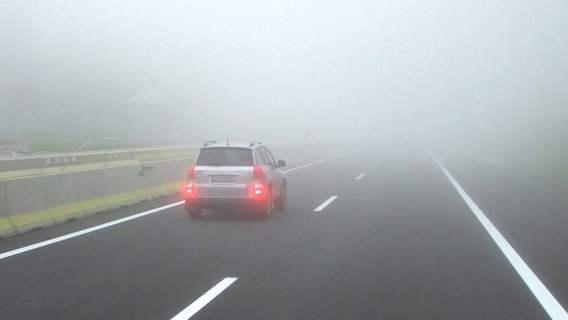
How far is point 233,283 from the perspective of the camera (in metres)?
7.62

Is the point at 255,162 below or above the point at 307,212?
above

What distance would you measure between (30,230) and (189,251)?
332 centimetres

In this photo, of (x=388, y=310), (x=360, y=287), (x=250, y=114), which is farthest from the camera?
(x=250, y=114)

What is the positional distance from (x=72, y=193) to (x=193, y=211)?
2.29 m

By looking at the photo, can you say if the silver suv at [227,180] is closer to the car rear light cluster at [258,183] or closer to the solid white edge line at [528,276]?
the car rear light cluster at [258,183]

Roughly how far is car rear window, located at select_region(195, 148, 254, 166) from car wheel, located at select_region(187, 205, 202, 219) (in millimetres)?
815

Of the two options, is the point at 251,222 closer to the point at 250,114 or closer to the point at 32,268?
the point at 32,268

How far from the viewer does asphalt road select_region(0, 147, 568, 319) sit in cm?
658

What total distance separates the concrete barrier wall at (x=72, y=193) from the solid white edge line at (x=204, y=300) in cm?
479

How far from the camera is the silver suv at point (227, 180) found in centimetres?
1287

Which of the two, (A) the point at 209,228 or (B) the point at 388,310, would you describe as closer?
(B) the point at 388,310

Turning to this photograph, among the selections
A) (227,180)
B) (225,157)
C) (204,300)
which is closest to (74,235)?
(227,180)

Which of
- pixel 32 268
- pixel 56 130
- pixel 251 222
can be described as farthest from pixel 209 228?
pixel 56 130

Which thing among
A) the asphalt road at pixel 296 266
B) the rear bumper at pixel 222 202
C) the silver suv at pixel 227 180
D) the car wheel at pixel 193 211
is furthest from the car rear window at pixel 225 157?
the asphalt road at pixel 296 266
